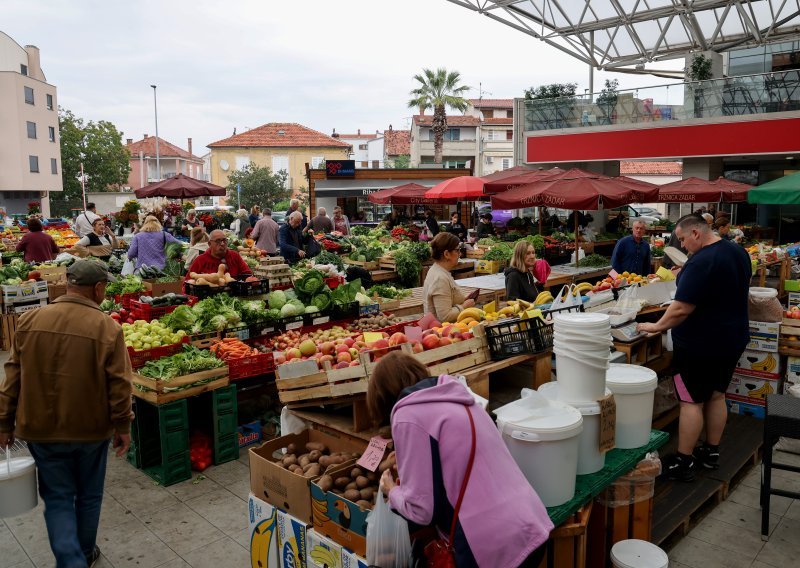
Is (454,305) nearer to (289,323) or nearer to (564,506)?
(289,323)

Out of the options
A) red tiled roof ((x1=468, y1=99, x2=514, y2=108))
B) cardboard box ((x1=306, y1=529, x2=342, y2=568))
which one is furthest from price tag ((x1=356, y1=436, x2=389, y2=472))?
red tiled roof ((x1=468, y1=99, x2=514, y2=108))

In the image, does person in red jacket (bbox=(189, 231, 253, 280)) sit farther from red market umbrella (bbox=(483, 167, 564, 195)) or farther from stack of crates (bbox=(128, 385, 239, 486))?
red market umbrella (bbox=(483, 167, 564, 195))

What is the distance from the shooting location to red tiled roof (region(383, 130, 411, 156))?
69.0 meters

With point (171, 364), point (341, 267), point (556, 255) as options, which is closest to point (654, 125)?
point (556, 255)

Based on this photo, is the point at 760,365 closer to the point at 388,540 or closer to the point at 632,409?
the point at 632,409

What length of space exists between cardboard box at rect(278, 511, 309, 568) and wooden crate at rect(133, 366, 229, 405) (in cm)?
197

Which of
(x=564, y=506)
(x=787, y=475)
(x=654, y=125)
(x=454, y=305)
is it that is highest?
(x=654, y=125)

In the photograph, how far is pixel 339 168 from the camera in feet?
93.3

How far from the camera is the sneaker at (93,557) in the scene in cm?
387

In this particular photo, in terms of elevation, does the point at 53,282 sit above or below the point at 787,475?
above

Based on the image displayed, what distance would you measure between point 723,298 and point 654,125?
19.0m

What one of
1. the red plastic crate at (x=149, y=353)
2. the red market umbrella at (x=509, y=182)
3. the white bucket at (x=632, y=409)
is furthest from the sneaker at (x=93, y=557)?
the red market umbrella at (x=509, y=182)

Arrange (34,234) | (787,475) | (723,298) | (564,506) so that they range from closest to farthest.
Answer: (564,506) < (723,298) < (787,475) < (34,234)

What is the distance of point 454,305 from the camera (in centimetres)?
548
